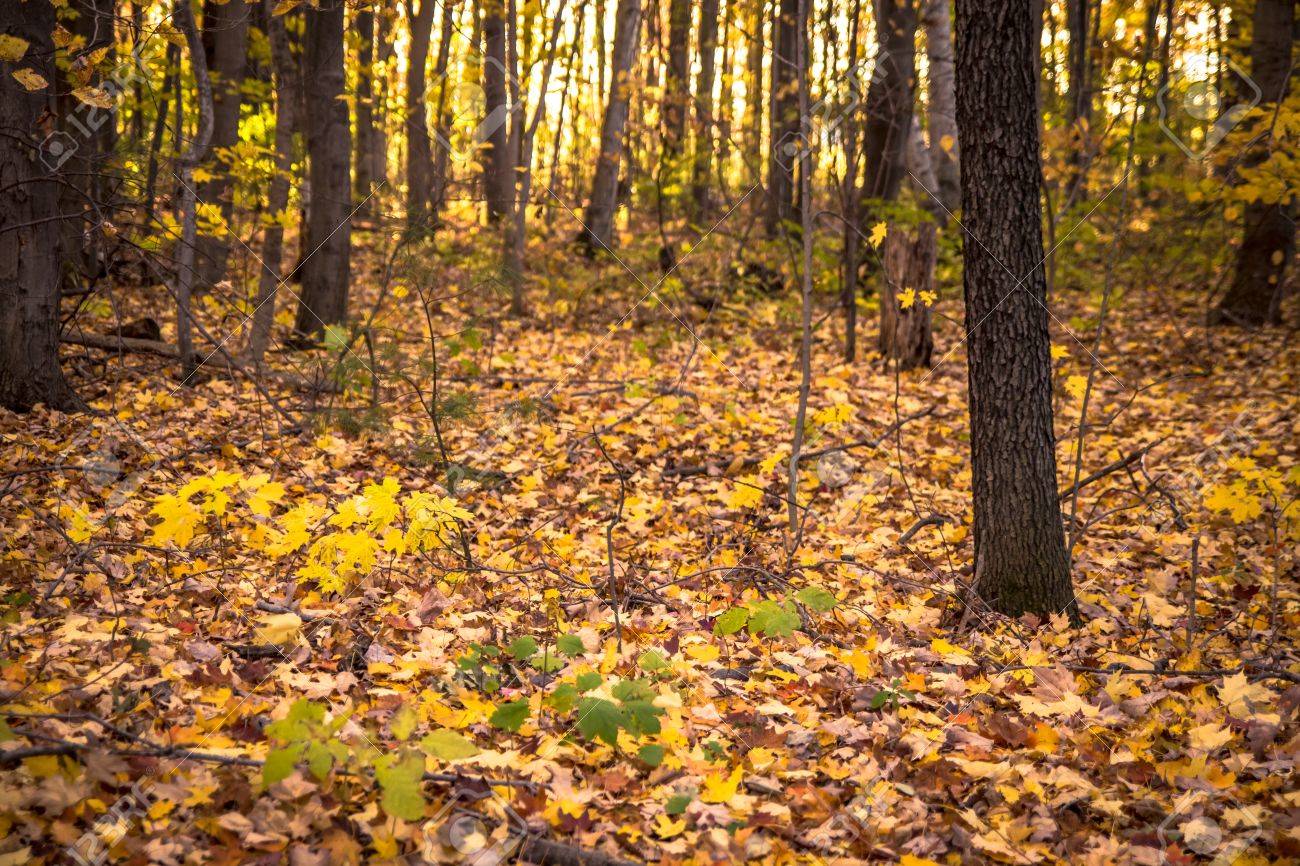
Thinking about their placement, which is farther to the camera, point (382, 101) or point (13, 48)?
point (382, 101)

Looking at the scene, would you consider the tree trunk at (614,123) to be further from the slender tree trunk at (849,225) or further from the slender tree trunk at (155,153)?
the slender tree trunk at (155,153)

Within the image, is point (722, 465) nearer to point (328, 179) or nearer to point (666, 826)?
point (666, 826)

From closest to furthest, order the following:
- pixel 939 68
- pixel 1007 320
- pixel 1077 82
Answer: pixel 1007 320 < pixel 939 68 < pixel 1077 82

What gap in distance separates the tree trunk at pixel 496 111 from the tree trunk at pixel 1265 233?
7.63 metres

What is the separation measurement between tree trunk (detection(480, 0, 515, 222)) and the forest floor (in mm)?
4476

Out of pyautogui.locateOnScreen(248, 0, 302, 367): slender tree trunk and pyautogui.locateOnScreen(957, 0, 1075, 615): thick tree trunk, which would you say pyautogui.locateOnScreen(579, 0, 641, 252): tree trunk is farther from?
pyautogui.locateOnScreen(957, 0, 1075, 615): thick tree trunk

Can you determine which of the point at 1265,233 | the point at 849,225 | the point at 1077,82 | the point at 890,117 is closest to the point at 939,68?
the point at 890,117

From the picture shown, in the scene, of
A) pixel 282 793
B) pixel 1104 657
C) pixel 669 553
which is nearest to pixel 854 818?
pixel 282 793

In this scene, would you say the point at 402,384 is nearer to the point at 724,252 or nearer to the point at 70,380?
the point at 70,380

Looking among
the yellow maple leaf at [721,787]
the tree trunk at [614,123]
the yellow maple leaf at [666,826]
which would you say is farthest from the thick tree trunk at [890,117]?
the yellow maple leaf at [666,826]

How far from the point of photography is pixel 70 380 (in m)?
5.66

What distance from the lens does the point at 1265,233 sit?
8.78m

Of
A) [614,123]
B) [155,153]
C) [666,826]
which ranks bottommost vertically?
[666,826]

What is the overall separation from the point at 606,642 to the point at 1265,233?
8.79 m
